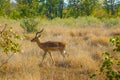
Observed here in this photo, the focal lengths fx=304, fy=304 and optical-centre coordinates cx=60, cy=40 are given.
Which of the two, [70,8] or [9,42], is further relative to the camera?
[70,8]

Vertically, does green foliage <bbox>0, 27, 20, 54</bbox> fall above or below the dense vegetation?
above

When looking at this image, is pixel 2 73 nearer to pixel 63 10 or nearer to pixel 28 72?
pixel 28 72

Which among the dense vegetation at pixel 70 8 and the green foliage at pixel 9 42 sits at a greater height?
the green foliage at pixel 9 42

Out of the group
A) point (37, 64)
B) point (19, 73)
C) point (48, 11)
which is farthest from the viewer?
point (48, 11)

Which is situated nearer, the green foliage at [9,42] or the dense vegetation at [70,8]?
the green foliage at [9,42]

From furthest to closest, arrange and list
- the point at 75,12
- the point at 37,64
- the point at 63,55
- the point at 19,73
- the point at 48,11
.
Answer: the point at 48,11, the point at 75,12, the point at 63,55, the point at 37,64, the point at 19,73

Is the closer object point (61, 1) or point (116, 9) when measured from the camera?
point (116, 9)

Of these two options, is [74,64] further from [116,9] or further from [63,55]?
[116,9]

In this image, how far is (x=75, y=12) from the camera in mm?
49688

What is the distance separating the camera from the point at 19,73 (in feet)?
27.7

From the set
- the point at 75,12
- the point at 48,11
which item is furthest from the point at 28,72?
the point at 48,11

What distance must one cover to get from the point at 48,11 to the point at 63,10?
13.4 feet

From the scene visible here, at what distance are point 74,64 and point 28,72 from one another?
6.00 feet

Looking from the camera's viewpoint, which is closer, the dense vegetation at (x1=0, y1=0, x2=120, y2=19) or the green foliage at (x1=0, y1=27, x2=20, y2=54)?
the green foliage at (x1=0, y1=27, x2=20, y2=54)
